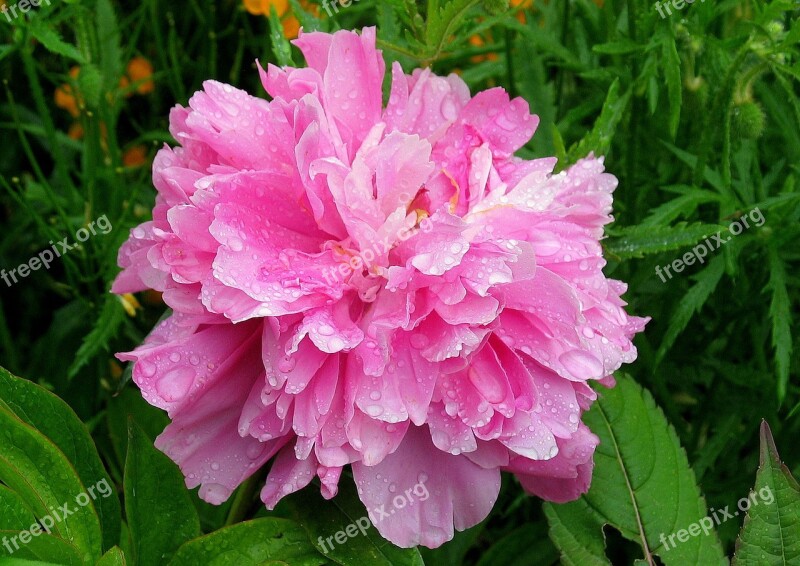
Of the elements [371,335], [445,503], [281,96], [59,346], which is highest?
[281,96]

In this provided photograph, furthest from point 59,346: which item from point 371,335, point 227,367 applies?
point 371,335

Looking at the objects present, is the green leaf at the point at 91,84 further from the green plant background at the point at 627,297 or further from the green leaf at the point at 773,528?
the green leaf at the point at 773,528

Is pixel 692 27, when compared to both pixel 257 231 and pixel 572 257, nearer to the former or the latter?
pixel 572 257

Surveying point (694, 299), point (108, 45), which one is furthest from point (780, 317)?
point (108, 45)

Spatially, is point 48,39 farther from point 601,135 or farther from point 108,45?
point 601,135

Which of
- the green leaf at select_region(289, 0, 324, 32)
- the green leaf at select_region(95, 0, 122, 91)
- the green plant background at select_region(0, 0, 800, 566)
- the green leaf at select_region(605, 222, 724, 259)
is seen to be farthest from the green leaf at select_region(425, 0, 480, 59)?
the green leaf at select_region(95, 0, 122, 91)

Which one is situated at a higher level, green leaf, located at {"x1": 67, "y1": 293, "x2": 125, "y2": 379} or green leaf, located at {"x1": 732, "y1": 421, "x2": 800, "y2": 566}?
green leaf, located at {"x1": 732, "y1": 421, "x2": 800, "y2": 566}

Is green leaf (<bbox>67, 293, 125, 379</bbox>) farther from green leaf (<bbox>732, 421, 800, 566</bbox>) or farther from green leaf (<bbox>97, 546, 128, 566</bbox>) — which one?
green leaf (<bbox>732, 421, 800, 566</bbox>)
